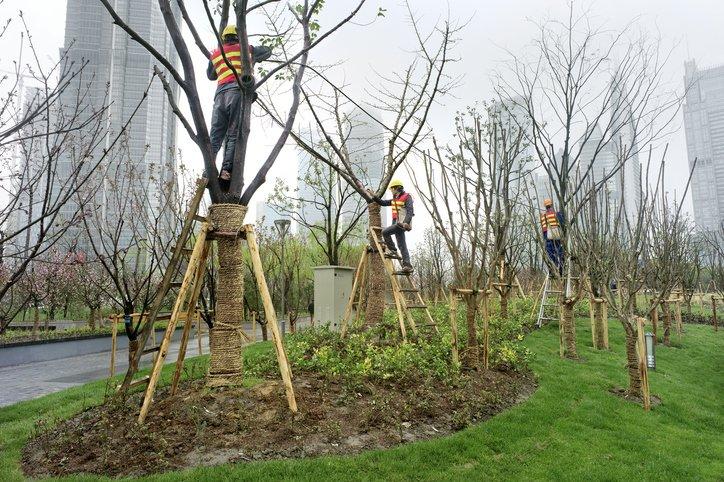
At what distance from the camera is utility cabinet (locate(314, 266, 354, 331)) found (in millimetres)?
9969

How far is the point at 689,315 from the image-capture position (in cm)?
1709

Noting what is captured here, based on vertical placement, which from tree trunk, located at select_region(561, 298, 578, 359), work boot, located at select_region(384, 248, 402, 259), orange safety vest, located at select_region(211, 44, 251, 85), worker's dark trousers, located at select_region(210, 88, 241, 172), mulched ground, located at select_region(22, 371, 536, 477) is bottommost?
mulched ground, located at select_region(22, 371, 536, 477)

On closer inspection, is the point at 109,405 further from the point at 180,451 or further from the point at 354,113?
the point at 354,113

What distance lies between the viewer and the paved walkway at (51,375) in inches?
334

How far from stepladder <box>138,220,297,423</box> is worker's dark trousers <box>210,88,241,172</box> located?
109 centimetres

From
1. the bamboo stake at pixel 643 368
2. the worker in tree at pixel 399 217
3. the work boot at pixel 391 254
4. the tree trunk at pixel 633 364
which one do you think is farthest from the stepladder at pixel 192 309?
the tree trunk at pixel 633 364

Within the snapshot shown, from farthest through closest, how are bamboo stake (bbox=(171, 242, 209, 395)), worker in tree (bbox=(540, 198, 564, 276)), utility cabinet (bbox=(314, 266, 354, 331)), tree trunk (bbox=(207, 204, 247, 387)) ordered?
worker in tree (bbox=(540, 198, 564, 276)) < utility cabinet (bbox=(314, 266, 354, 331)) < tree trunk (bbox=(207, 204, 247, 387)) < bamboo stake (bbox=(171, 242, 209, 395))

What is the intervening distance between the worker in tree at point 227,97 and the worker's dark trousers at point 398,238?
13.1ft

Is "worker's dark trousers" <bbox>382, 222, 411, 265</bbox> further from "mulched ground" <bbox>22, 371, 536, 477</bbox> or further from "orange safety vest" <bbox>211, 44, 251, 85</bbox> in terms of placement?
"orange safety vest" <bbox>211, 44, 251, 85</bbox>

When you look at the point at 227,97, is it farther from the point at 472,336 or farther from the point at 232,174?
the point at 472,336

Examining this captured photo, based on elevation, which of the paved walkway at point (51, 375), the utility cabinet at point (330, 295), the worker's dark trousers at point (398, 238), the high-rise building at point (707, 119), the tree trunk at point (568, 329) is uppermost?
the high-rise building at point (707, 119)

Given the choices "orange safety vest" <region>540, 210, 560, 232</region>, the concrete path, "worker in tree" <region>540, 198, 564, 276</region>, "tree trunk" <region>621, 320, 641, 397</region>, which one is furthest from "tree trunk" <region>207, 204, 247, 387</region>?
"orange safety vest" <region>540, 210, 560, 232</region>

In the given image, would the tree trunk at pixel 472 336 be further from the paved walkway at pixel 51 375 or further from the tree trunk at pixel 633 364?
the paved walkway at pixel 51 375

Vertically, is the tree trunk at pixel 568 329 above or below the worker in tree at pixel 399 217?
below
